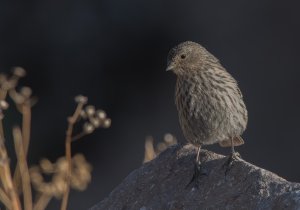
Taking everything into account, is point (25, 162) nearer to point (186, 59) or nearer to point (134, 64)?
point (186, 59)

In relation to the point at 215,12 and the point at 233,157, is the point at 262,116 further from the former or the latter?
the point at 233,157

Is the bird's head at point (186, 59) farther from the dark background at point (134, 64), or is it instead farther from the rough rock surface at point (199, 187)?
the dark background at point (134, 64)

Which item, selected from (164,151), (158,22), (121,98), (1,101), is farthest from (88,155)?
(1,101)

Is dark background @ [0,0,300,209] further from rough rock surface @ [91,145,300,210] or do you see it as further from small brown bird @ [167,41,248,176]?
rough rock surface @ [91,145,300,210]

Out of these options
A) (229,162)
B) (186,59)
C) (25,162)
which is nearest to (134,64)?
(186,59)

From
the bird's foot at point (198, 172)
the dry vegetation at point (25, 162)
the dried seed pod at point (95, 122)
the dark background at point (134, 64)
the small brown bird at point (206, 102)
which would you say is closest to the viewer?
the dry vegetation at point (25, 162)

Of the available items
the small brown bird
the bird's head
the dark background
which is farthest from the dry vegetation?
the dark background

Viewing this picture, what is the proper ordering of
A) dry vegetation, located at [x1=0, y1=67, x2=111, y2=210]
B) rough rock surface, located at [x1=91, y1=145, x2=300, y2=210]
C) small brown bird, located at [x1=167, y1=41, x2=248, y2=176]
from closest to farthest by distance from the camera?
rough rock surface, located at [x1=91, y1=145, x2=300, y2=210] → dry vegetation, located at [x1=0, y1=67, x2=111, y2=210] → small brown bird, located at [x1=167, y1=41, x2=248, y2=176]

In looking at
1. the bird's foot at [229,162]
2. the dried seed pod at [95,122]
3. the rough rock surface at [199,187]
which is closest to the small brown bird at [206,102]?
the rough rock surface at [199,187]
